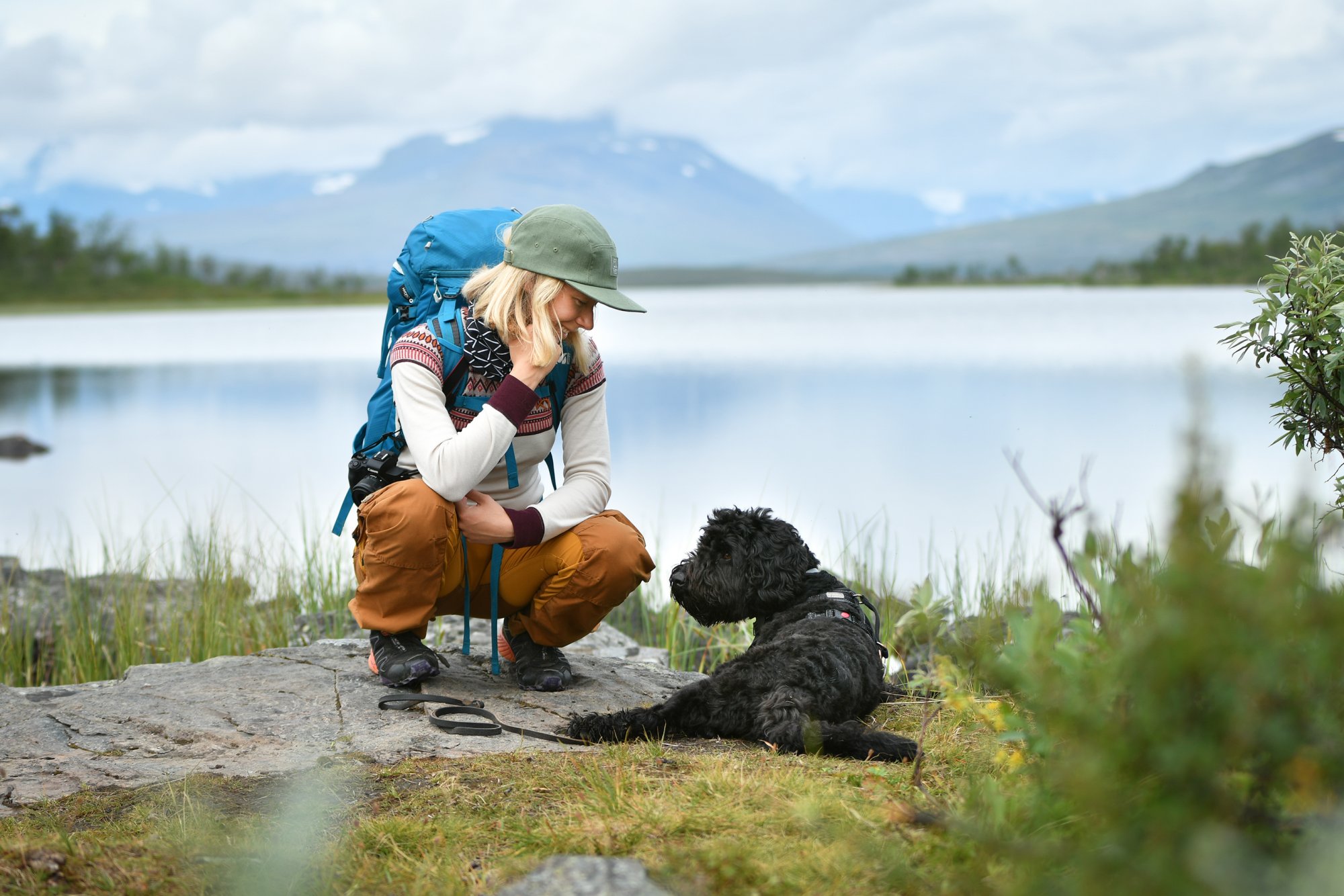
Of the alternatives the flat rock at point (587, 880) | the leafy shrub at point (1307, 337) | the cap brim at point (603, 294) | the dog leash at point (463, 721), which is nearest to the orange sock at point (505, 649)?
the dog leash at point (463, 721)

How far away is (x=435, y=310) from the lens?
4.01 metres

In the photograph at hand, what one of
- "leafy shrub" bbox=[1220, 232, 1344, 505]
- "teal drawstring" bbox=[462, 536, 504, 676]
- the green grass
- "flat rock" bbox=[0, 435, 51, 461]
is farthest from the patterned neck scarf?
"flat rock" bbox=[0, 435, 51, 461]

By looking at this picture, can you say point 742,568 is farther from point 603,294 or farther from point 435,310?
point 435,310

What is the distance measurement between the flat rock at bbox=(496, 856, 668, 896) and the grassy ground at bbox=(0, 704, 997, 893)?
0.18 ft

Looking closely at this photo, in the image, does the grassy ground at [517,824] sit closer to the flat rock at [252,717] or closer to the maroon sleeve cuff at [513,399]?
the flat rock at [252,717]

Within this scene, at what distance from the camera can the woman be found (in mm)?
3691

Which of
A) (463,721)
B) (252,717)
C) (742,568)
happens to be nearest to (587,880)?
(463,721)

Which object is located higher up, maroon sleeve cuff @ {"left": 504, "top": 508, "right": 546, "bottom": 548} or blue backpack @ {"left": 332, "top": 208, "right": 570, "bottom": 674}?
blue backpack @ {"left": 332, "top": 208, "right": 570, "bottom": 674}

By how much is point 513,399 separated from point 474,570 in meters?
0.80

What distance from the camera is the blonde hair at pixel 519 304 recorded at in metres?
3.69

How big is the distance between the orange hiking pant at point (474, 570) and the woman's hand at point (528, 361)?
519mm

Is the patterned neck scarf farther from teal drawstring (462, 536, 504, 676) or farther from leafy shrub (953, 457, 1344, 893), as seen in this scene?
leafy shrub (953, 457, 1344, 893)

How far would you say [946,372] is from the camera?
25.3 m

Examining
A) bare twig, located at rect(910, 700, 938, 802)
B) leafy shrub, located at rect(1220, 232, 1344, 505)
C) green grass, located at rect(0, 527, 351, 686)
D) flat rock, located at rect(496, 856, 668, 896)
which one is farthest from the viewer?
green grass, located at rect(0, 527, 351, 686)
